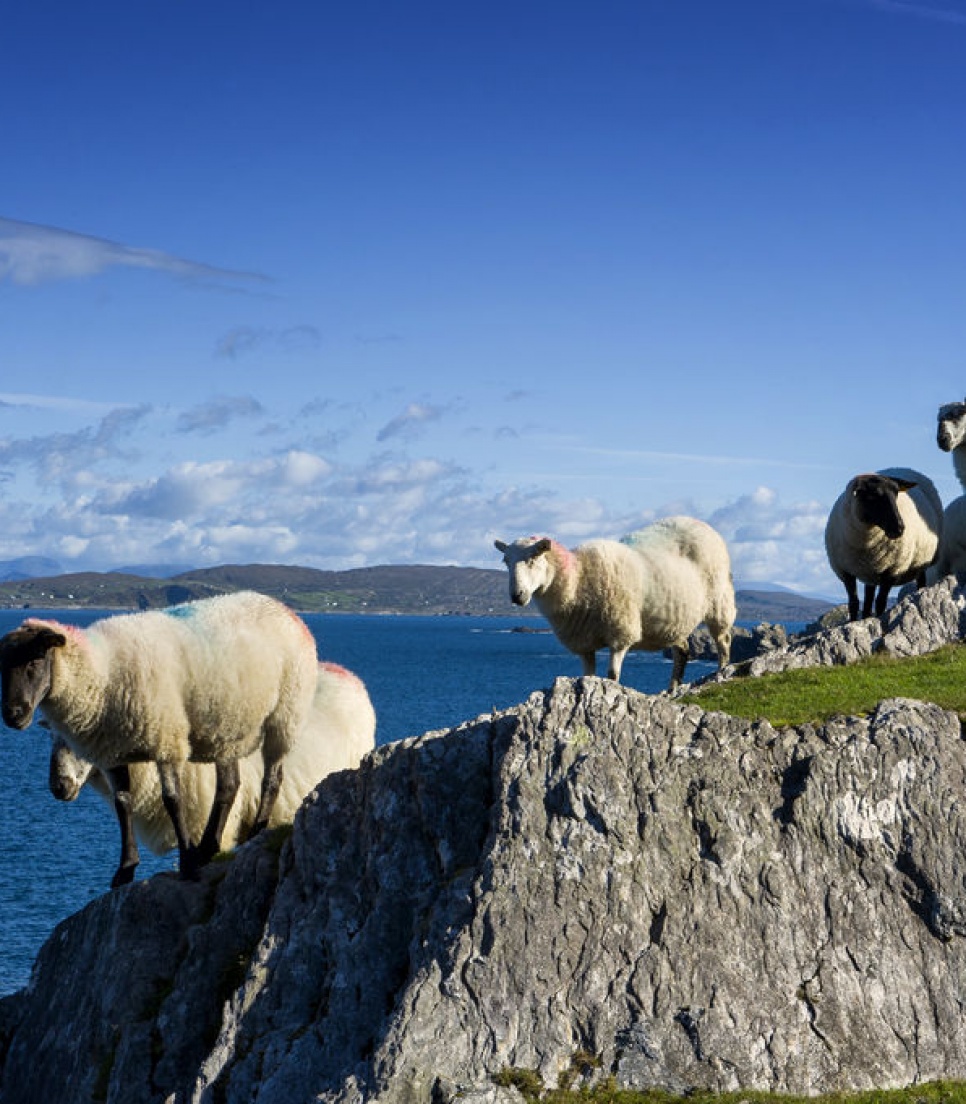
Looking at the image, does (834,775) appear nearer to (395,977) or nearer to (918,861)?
(918,861)

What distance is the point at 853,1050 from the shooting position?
1350 centimetres

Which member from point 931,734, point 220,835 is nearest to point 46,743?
point 220,835

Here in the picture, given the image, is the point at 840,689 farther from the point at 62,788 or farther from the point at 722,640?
the point at 62,788

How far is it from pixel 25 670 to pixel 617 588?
37.3 feet

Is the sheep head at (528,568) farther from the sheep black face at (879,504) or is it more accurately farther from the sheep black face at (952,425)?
the sheep black face at (952,425)

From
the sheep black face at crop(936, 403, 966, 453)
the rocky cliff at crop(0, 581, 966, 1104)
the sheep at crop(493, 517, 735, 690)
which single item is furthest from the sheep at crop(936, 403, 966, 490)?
the rocky cliff at crop(0, 581, 966, 1104)

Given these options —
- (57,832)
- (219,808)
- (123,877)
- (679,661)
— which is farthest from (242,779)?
(57,832)

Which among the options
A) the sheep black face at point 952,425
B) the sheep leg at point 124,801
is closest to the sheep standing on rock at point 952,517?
the sheep black face at point 952,425

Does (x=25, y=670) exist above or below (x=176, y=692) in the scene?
above

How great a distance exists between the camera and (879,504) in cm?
2433

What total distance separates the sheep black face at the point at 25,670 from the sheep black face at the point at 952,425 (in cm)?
1808

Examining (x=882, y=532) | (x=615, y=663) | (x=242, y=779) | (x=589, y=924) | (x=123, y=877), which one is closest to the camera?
(x=589, y=924)

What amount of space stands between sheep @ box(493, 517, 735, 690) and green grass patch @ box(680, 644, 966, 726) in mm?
3285

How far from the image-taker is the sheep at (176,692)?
1575cm
